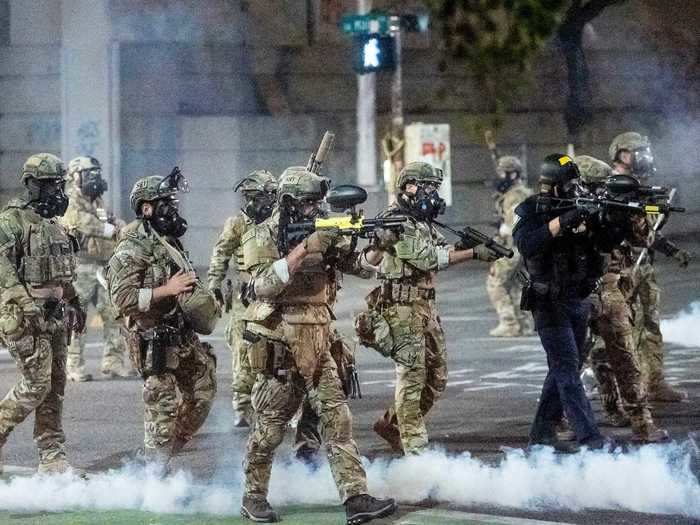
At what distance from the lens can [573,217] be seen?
9.07m

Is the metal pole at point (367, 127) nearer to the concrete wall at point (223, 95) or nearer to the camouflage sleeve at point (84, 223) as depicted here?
the concrete wall at point (223, 95)

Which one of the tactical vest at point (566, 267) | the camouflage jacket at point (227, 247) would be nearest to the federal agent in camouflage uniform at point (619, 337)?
the tactical vest at point (566, 267)

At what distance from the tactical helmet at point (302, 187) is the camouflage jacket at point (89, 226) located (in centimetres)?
582

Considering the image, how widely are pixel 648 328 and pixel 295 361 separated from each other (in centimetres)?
437

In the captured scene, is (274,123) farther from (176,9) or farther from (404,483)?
(404,483)

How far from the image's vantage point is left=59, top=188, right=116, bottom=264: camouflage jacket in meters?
13.9

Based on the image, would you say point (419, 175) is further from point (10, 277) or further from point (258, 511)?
point (10, 277)

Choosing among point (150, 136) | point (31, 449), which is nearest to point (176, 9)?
point (150, 136)

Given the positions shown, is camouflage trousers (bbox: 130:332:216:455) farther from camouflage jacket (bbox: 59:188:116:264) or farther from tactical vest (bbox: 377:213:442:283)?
camouflage jacket (bbox: 59:188:116:264)

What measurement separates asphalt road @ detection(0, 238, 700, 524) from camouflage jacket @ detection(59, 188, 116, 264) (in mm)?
1168

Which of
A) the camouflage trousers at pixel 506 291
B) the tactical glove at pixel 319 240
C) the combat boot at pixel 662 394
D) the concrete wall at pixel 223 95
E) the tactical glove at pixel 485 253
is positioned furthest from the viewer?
the concrete wall at pixel 223 95

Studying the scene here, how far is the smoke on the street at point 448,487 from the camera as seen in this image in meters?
8.60

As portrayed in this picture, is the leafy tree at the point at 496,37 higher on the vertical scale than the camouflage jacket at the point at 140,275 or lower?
higher

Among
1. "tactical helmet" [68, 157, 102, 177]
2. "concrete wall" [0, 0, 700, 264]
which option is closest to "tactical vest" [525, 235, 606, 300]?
"tactical helmet" [68, 157, 102, 177]
